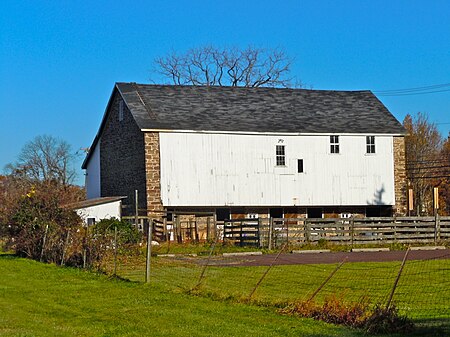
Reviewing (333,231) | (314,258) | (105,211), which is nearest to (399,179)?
(333,231)

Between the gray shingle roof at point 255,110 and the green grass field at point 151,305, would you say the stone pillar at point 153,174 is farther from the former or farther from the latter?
the green grass field at point 151,305

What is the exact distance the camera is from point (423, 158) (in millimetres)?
86688

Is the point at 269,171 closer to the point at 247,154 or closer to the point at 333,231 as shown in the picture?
the point at 247,154

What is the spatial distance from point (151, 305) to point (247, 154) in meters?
31.7

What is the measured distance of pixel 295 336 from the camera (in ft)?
43.5

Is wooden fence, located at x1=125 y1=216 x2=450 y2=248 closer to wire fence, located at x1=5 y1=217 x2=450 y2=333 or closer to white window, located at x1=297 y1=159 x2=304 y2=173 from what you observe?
wire fence, located at x1=5 y1=217 x2=450 y2=333

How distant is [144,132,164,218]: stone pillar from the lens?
46.5 metres

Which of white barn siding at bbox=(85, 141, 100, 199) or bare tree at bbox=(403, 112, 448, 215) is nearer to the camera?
white barn siding at bbox=(85, 141, 100, 199)

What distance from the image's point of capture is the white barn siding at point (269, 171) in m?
47.4

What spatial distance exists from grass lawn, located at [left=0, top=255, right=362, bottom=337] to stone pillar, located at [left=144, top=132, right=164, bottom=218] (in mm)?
23250

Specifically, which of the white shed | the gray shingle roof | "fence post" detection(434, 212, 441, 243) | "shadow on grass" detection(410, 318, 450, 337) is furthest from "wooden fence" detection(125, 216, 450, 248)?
"shadow on grass" detection(410, 318, 450, 337)

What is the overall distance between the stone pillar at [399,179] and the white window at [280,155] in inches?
277

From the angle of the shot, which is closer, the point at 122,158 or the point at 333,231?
the point at 333,231

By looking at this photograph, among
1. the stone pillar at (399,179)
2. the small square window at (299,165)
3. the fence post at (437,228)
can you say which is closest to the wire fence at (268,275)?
the fence post at (437,228)
